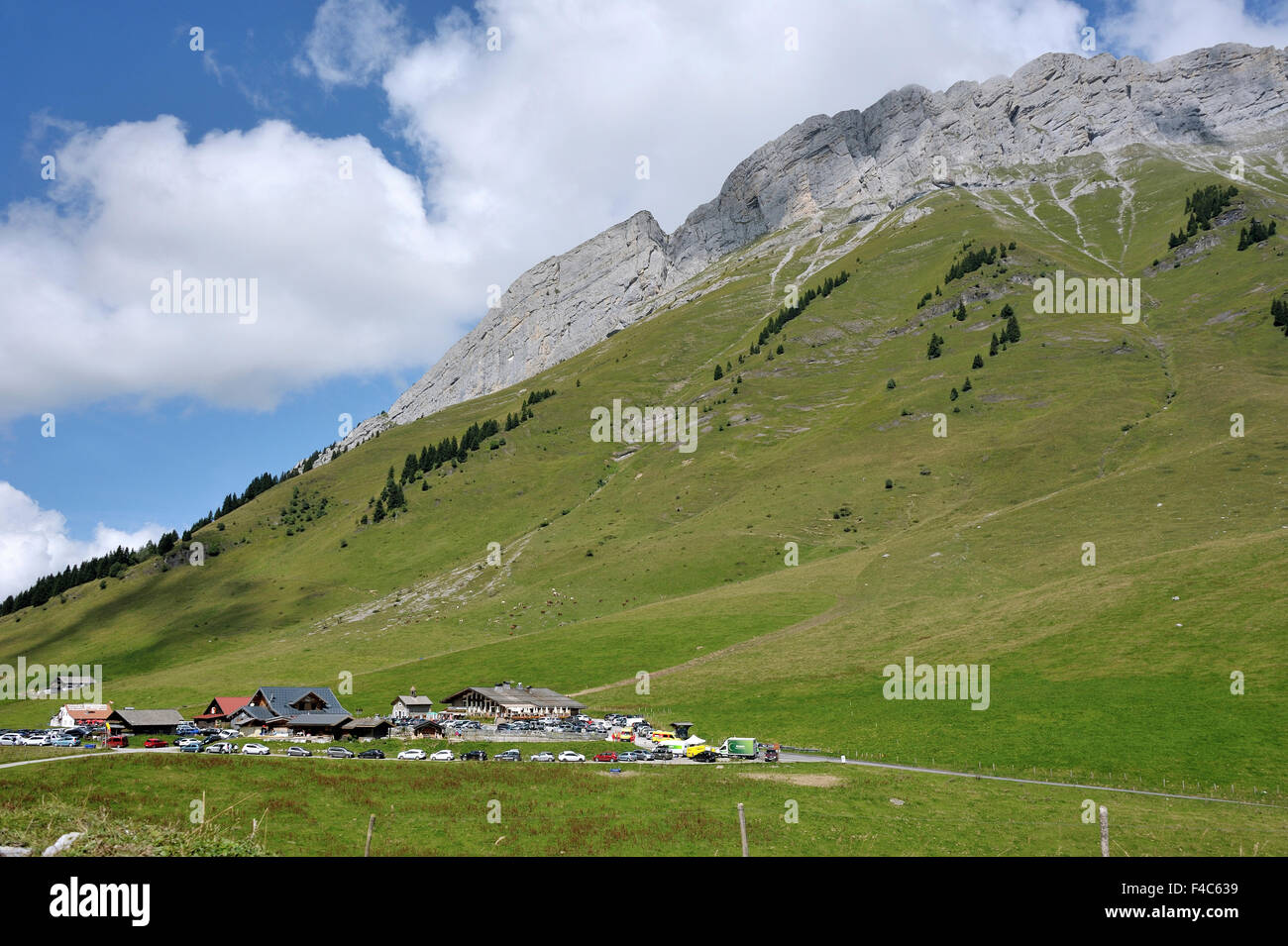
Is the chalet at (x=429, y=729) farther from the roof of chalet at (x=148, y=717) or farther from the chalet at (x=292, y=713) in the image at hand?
the roof of chalet at (x=148, y=717)

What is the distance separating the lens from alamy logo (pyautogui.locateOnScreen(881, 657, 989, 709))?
82250mm

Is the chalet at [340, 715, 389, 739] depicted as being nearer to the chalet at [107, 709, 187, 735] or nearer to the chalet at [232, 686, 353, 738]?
the chalet at [232, 686, 353, 738]

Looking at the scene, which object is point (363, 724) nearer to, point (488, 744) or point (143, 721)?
point (488, 744)

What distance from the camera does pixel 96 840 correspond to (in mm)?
13852

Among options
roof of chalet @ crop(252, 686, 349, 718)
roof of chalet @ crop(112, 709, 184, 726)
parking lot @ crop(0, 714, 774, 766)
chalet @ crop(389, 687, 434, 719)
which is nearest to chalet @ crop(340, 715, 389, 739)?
parking lot @ crop(0, 714, 774, 766)

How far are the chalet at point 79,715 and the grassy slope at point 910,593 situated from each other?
7.03m

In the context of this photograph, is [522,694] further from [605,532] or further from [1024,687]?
[605,532]

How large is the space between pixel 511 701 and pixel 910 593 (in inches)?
2264

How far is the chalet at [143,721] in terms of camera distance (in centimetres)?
9912

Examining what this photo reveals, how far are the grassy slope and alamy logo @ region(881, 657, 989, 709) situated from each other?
5.99ft

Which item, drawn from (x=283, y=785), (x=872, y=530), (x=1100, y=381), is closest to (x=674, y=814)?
Result: (x=283, y=785)

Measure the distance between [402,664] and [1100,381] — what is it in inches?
5950

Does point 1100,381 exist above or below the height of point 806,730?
above
